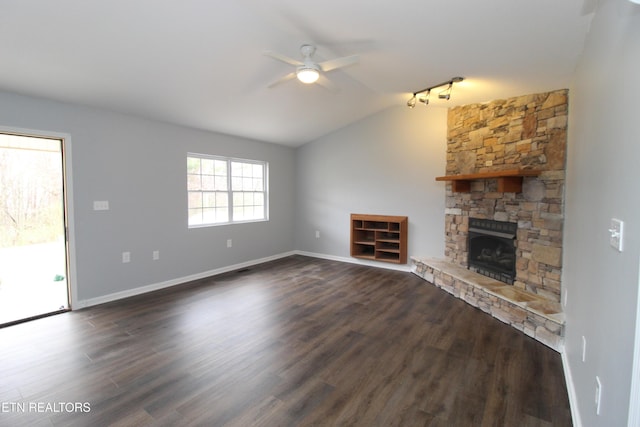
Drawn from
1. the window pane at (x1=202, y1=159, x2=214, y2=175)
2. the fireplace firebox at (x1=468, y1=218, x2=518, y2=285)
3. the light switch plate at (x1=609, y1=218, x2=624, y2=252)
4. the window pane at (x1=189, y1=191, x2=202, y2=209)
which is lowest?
the fireplace firebox at (x1=468, y1=218, x2=518, y2=285)

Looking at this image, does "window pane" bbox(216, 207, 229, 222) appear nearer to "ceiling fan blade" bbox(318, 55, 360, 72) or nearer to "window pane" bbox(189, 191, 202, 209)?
"window pane" bbox(189, 191, 202, 209)

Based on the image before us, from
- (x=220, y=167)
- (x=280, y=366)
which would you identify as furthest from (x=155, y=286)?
(x=280, y=366)

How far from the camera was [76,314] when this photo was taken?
135 inches

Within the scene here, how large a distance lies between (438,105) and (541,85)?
1574mm

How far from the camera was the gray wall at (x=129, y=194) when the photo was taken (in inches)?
138

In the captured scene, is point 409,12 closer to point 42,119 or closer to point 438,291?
point 438,291

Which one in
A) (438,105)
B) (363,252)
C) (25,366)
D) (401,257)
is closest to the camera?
(25,366)

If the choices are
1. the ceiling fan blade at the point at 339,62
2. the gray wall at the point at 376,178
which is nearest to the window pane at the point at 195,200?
the gray wall at the point at 376,178

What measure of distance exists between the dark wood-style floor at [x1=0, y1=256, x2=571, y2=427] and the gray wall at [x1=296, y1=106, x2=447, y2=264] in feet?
5.96

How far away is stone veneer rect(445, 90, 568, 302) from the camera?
135 inches

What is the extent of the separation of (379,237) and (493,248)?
6.74 feet

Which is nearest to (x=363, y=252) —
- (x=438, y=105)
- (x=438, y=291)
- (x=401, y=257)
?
(x=401, y=257)

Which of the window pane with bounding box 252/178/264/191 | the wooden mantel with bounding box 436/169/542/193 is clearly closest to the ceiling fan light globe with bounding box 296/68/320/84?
the wooden mantel with bounding box 436/169/542/193

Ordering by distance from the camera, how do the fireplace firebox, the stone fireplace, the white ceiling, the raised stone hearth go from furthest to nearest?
the fireplace firebox → the stone fireplace → the raised stone hearth → the white ceiling
